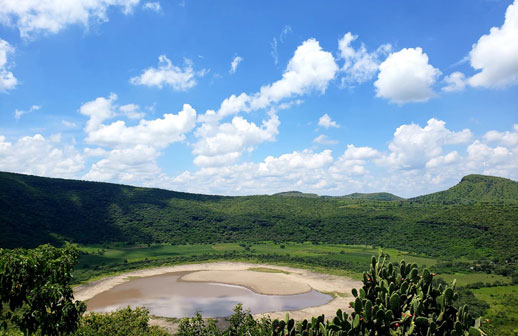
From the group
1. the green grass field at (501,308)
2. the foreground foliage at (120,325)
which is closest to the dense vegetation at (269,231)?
the green grass field at (501,308)

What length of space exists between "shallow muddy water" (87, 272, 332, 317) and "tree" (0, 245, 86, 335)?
126 feet

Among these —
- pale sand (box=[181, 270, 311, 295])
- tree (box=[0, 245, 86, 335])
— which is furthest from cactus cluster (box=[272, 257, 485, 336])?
pale sand (box=[181, 270, 311, 295])

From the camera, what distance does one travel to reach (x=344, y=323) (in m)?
12.1

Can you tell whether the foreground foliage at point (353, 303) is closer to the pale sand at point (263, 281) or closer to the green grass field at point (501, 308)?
the green grass field at point (501, 308)

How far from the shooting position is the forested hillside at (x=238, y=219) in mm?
96000

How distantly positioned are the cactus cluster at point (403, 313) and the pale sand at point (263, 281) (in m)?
39.5

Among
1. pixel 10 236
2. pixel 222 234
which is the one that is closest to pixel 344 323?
pixel 10 236

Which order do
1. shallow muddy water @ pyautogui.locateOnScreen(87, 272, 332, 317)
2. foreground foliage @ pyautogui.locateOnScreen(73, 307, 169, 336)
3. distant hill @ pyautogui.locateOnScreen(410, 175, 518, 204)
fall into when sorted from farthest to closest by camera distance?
distant hill @ pyautogui.locateOnScreen(410, 175, 518, 204), shallow muddy water @ pyautogui.locateOnScreen(87, 272, 332, 317), foreground foliage @ pyautogui.locateOnScreen(73, 307, 169, 336)

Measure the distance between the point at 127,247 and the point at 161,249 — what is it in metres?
12.2

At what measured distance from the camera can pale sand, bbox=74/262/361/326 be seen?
59.7 meters

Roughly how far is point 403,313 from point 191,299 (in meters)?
56.0

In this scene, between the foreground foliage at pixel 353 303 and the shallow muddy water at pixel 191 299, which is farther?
the shallow muddy water at pixel 191 299

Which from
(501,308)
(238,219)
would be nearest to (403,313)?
(501,308)

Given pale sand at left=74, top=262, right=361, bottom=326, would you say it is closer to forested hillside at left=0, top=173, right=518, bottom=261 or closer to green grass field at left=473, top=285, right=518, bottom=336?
green grass field at left=473, top=285, right=518, bottom=336
